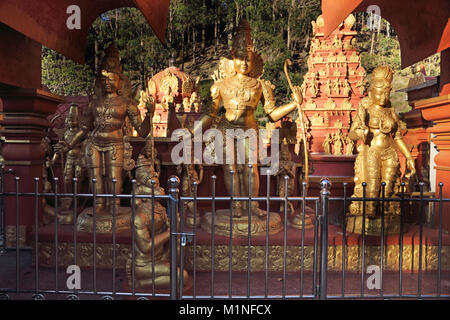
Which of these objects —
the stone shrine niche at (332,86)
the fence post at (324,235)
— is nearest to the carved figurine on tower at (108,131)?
the fence post at (324,235)

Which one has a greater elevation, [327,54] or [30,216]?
[327,54]

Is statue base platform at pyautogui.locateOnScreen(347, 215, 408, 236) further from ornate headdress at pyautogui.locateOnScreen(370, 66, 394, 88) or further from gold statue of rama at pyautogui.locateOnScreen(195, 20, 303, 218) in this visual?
ornate headdress at pyautogui.locateOnScreen(370, 66, 394, 88)

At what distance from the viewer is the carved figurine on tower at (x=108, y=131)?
14.1 ft

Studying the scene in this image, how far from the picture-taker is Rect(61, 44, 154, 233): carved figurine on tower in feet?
14.1

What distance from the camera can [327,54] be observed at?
15.7 m

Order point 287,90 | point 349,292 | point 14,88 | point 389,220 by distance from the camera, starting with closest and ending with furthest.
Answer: point 349,292 < point 389,220 < point 14,88 < point 287,90

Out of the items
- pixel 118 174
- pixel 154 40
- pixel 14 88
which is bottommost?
pixel 118 174

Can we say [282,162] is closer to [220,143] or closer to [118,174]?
[220,143]

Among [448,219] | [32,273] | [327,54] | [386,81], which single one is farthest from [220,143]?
[327,54]

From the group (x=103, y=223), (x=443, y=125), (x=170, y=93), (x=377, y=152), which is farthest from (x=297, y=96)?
(x=170, y=93)

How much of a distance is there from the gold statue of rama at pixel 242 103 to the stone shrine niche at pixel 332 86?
35.8 feet

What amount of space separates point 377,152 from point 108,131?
3.44 metres
